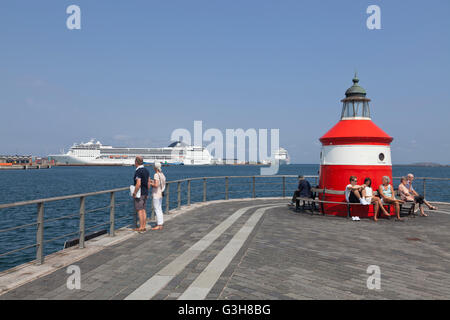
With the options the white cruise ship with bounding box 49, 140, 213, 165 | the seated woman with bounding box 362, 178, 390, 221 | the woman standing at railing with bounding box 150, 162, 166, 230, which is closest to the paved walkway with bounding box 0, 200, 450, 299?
the woman standing at railing with bounding box 150, 162, 166, 230

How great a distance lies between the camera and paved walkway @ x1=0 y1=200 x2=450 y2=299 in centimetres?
400

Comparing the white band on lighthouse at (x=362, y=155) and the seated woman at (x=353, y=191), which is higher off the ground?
the white band on lighthouse at (x=362, y=155)

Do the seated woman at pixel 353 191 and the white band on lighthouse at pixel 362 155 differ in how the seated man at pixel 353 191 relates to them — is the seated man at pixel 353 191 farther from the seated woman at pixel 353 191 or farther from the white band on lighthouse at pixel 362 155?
the white band on lighthouse at pixel 362 155

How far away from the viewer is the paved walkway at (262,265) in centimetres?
400

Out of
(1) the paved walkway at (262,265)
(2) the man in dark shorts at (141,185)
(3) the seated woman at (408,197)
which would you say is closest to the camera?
(1) the paved walkway at (262,265)

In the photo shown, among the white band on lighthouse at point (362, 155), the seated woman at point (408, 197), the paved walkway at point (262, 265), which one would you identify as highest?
the white band on lighthouse at point (362, 155)

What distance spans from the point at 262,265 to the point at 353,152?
6.74m

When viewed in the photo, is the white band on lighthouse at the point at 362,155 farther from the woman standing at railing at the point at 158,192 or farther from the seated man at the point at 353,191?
the woman standing at railing at the point at 158,192

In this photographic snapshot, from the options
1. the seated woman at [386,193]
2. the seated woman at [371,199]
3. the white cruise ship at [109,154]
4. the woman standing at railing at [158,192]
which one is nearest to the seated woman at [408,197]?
the seated woman at [386,193]

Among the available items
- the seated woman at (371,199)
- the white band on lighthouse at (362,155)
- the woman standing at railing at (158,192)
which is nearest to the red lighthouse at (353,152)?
the white band on lighthouse at (362,155)

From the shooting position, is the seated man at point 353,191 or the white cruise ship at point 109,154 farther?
the white cruise ship at point 109,154

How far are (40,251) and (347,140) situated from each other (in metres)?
8.86

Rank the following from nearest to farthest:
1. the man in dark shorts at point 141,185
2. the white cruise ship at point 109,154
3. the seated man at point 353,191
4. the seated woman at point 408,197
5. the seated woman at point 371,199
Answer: the man in dark shorts at point 141,185 → the seated woman at point 371,199 → the seated man at point 353,191 → the seated woman at point 408,197 → the white cruise ship at point 109,154
